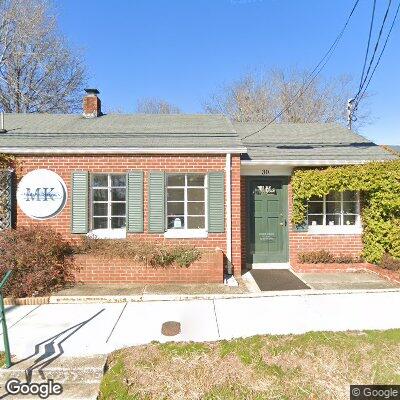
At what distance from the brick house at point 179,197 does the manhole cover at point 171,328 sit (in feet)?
6.13

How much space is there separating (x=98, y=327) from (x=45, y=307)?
158 cm

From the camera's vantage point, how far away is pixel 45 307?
5453 millimetres

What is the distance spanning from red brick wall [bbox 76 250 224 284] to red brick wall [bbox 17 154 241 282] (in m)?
0.88

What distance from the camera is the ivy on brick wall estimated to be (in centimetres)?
738

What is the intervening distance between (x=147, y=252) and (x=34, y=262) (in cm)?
234

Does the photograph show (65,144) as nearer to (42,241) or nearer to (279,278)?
(42,241)

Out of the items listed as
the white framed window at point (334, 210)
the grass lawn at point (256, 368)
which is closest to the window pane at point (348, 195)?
the white framed window at point (334, 210)

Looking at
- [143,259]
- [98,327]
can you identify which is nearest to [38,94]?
[143,259]

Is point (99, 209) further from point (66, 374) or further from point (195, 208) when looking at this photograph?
point (66, 374)

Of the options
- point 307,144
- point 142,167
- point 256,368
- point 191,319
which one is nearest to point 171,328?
point 191,319

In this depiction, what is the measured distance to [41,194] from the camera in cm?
732

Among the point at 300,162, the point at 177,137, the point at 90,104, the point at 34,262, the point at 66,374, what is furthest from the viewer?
the point at 90,104

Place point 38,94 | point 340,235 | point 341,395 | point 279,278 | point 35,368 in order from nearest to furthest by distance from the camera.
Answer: point 341,395, point 35,368, point 279,278, point 340,235, point 38,94

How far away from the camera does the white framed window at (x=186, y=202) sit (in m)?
7.57
